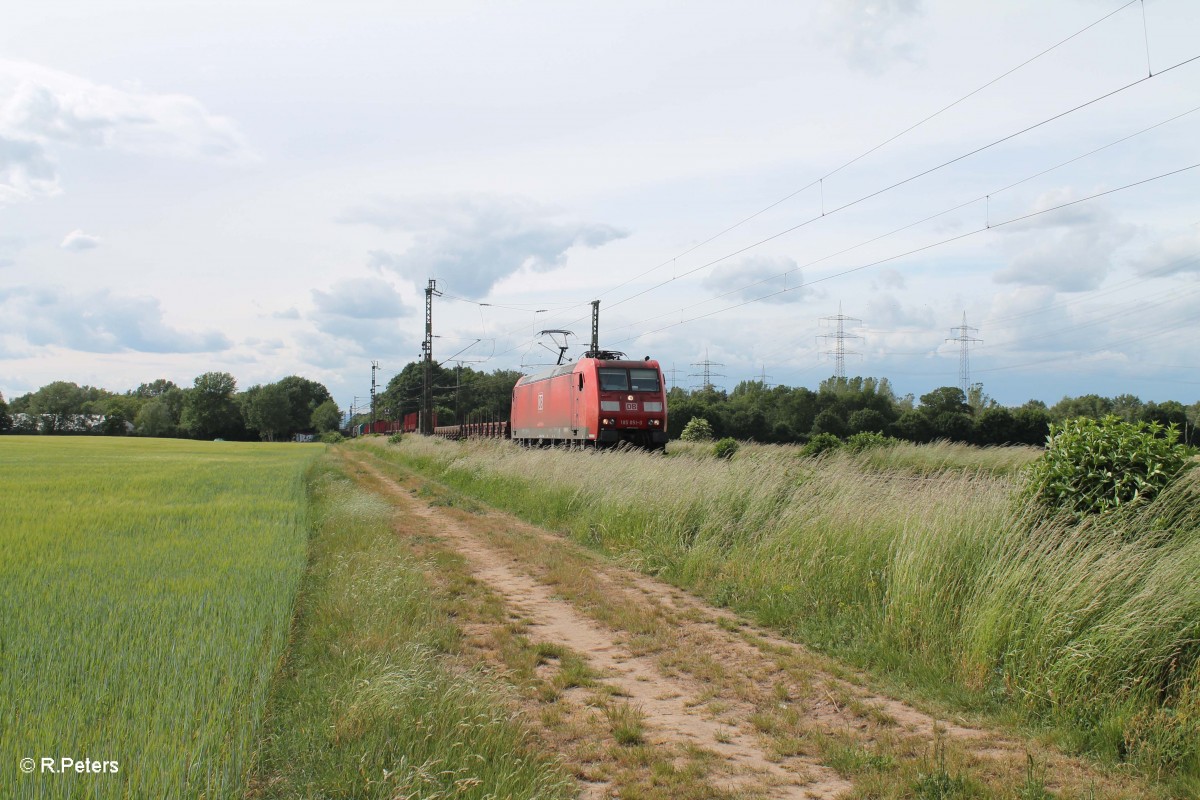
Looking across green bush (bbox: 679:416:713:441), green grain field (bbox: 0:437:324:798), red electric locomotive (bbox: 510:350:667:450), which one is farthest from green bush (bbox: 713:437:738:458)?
green grain field (bbox: 0:437:324:798)

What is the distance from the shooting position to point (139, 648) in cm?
525

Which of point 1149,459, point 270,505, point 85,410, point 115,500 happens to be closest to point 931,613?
point 1149,459

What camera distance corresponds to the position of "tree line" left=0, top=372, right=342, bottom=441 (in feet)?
388

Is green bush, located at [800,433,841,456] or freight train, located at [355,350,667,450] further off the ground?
freight train, located at [355,350,667,450]

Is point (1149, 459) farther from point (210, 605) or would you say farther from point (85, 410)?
point (85, 410)

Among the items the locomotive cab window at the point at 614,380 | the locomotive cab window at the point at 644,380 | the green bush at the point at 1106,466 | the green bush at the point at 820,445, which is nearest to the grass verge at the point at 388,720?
the green bush at the point at 1106,466

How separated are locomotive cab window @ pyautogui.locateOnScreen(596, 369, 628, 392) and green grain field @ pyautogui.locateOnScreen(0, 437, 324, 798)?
14.7 m

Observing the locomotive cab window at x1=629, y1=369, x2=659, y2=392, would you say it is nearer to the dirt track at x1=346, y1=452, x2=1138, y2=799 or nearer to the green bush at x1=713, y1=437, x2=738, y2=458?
the green bush at x1=713, y1=437, x2=738, y2=458

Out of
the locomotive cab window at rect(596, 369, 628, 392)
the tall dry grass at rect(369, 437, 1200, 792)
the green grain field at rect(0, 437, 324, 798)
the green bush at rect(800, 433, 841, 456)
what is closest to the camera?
the green grain field at rect(0, 437, 324, 798)

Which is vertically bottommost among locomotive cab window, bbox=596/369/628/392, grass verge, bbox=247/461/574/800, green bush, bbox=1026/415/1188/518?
grass verge, bbox=247/461/574/800

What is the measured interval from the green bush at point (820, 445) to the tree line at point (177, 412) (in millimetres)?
115335

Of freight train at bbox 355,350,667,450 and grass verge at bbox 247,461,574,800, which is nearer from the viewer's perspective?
grass verge at bbox 247,461,574,800

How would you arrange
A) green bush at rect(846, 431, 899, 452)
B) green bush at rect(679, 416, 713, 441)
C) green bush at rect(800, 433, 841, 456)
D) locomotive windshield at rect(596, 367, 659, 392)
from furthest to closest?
green bush at rect(679, 416, 713, 441), locomotive windshield at rect(596, 367, 659, 392), green bush at rect(846, 431, 899, 452), green bush at rect(800, 433, 841, 456)

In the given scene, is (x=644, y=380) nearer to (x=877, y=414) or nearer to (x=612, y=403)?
(x=612, y=403)
